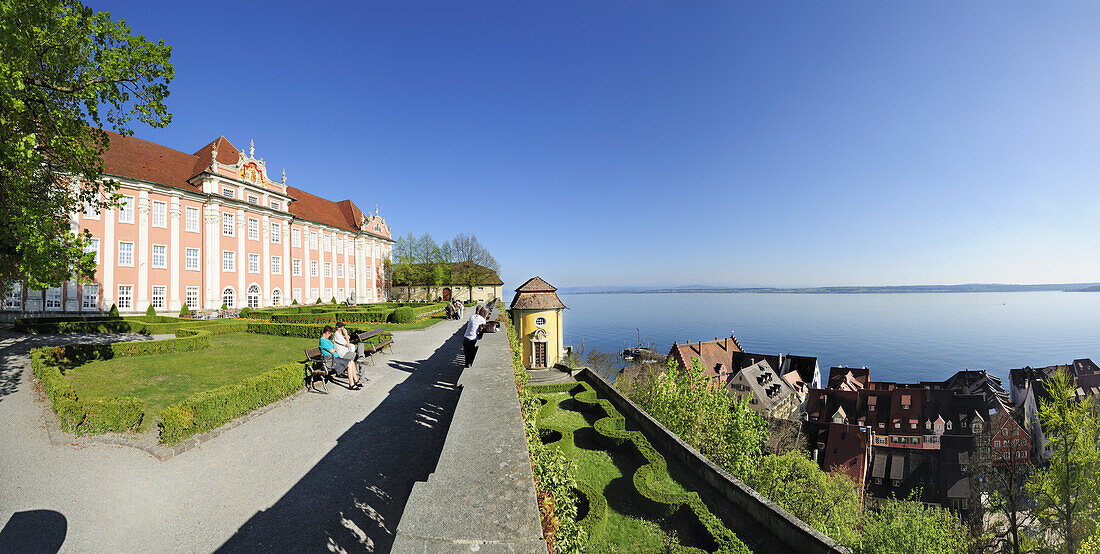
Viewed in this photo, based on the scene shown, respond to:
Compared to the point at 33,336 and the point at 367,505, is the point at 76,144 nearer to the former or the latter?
the point at 367,505

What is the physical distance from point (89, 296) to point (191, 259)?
6.43m

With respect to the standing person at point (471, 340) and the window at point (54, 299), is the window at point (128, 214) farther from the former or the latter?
the standing person at point (471, 340)

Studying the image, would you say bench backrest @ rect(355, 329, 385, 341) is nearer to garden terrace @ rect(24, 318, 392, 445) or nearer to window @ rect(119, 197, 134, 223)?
garden terrace @ rect(24, 318, 392, 445)

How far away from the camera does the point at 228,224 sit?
34812 millimetres

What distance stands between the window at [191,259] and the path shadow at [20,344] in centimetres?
1462

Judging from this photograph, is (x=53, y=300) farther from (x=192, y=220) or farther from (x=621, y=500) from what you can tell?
(x=621, y=500)

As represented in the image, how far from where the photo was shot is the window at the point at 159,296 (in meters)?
29.7

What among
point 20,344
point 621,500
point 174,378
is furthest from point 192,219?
point 621,500

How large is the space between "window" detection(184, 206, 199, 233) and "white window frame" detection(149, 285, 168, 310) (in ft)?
16.9

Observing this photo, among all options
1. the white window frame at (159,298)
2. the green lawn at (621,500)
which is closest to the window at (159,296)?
the white window frame at (159,298)

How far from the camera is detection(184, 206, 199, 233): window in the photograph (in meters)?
32.0

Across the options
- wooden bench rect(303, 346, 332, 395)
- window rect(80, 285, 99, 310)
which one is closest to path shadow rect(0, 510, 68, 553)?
wooden bench rect(303, 346, 332, 395)

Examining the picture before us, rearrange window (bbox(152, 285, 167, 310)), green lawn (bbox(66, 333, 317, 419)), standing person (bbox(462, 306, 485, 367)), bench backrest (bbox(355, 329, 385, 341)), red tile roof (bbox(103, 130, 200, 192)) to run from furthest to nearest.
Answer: window (bbox(152, 285, 167, 310)), red tile roof (bbox(103, 130, 200, 192)), bench backrest (bbox(355, 329, 385, 341)), green lawn (bbox(66, 333, 317, 419)), standing person (bbox(462, 306, 485, 367))

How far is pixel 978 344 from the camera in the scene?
110 m
